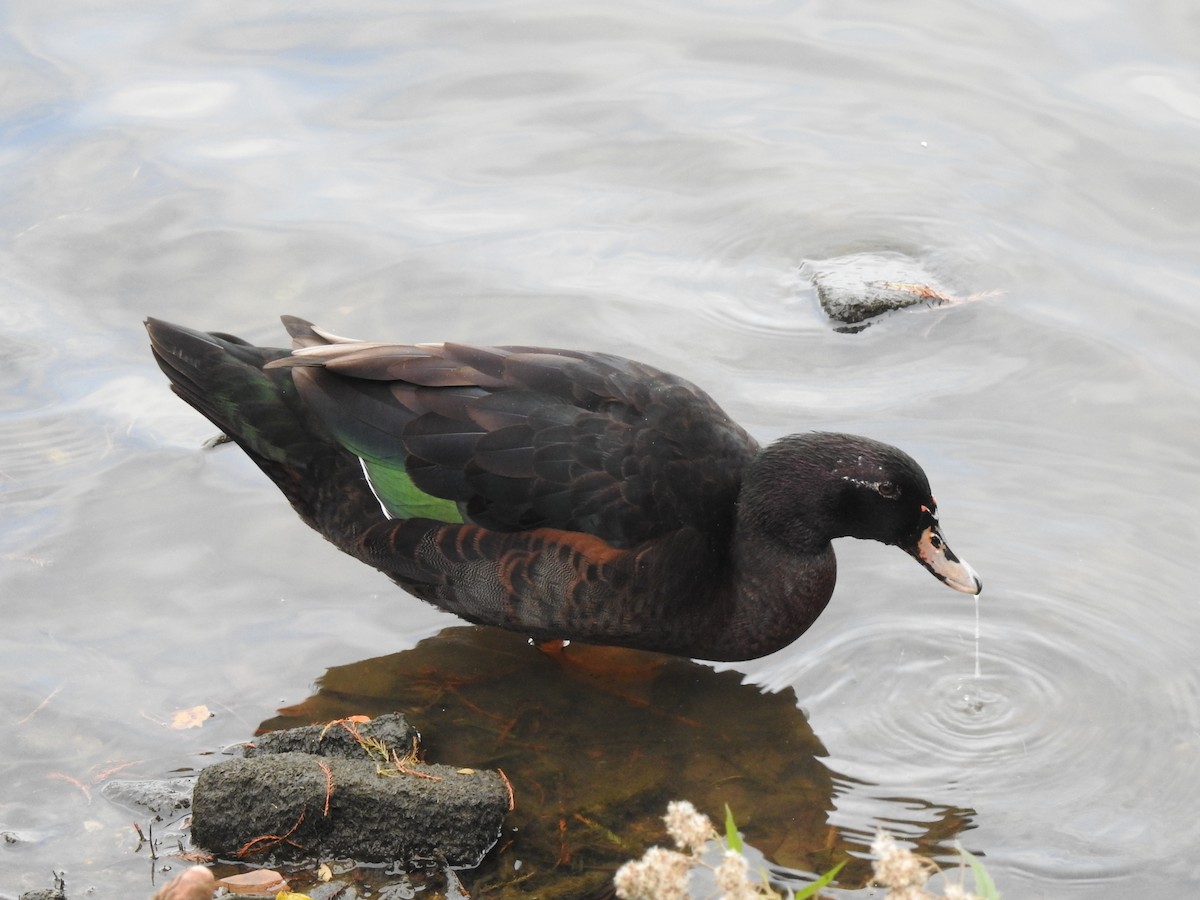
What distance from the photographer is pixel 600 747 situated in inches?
240

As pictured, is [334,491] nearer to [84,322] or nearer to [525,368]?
[525,368]

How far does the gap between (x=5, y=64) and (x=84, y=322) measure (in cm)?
312

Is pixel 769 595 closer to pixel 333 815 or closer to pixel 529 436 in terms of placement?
pixel 529 436

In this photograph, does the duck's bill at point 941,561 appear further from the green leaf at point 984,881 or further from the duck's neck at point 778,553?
the green leaf at point 984,881

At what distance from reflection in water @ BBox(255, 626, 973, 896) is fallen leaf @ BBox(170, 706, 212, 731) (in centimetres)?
25

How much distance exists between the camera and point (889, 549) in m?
7.02

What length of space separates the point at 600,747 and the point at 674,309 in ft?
10.0

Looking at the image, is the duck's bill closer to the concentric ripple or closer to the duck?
the duck

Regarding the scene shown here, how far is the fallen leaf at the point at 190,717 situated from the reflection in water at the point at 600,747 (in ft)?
0.82

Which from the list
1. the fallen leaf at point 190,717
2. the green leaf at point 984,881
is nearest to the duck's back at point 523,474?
the fallen leaf at point 190,717

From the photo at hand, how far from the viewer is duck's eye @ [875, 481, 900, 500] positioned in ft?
20.2

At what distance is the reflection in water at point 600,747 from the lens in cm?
547

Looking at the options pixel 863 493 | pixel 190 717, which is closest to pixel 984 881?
pixel 863 493

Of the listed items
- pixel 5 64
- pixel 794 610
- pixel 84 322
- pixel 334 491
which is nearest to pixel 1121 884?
pixel 794 610
